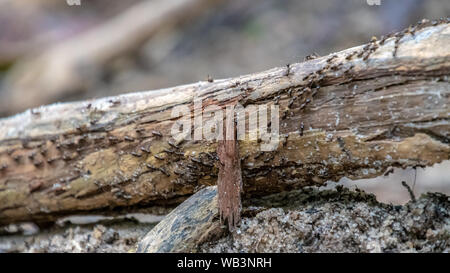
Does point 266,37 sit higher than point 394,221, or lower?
higher

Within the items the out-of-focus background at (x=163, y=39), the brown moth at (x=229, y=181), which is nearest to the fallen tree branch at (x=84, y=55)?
the out-of-focus background at (x=163, y=39)

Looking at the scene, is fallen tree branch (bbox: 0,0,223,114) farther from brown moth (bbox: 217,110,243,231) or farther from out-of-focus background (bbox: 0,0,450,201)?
brown moth (bbox: 217,110,243,231)

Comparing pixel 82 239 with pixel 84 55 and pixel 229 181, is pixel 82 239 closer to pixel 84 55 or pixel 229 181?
pixel 229 181

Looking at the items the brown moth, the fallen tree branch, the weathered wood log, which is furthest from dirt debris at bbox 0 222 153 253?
the fallen tree branch
